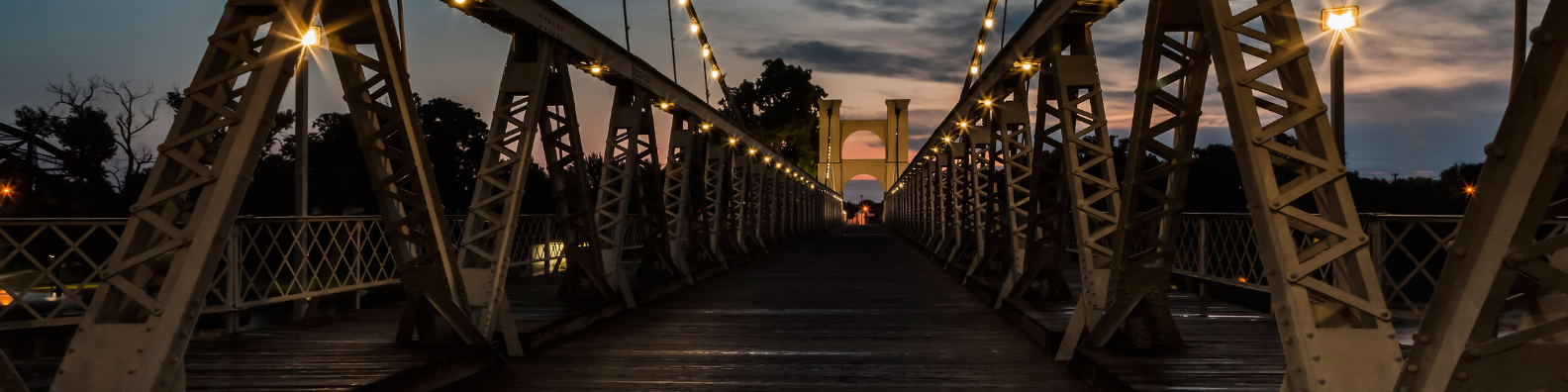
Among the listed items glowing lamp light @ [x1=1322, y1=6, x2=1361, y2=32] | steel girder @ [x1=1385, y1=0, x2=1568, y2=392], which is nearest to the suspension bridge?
steel girder @ [x1=1385, y1=0, x2=1568, y2=392]

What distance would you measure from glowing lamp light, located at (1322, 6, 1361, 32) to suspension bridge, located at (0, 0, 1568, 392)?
2024 mm

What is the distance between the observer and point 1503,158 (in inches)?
83.8

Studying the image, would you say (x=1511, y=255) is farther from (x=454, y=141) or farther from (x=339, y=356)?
(x=454, y=141)

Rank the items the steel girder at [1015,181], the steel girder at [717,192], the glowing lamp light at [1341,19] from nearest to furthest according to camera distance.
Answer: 1. the steel girder at [1015,181]
2. the glowing lamp light at [1341,19]
3. the steel girder at [717,192]

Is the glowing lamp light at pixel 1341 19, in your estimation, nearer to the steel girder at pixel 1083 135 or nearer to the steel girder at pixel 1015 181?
the steel girder at pixel 1015 181

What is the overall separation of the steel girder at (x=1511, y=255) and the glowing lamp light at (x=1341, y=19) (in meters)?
8.17

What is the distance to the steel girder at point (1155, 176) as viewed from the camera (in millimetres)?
4488

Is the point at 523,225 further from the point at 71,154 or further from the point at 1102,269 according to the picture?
the point at 71,154

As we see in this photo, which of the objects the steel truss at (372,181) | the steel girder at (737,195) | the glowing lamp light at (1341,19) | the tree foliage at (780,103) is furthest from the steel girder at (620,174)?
the tree foliage at (780,103)

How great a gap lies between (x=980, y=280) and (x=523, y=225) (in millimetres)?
6206

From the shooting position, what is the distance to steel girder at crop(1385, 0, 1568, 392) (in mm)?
1998

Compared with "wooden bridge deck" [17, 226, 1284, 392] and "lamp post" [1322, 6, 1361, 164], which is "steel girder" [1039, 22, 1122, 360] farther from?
"lamp post" [1322, 6, 1361, 164]

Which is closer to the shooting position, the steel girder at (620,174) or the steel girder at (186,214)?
the steel girder at (186,214)

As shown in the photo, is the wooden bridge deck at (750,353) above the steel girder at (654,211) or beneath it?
beneath
